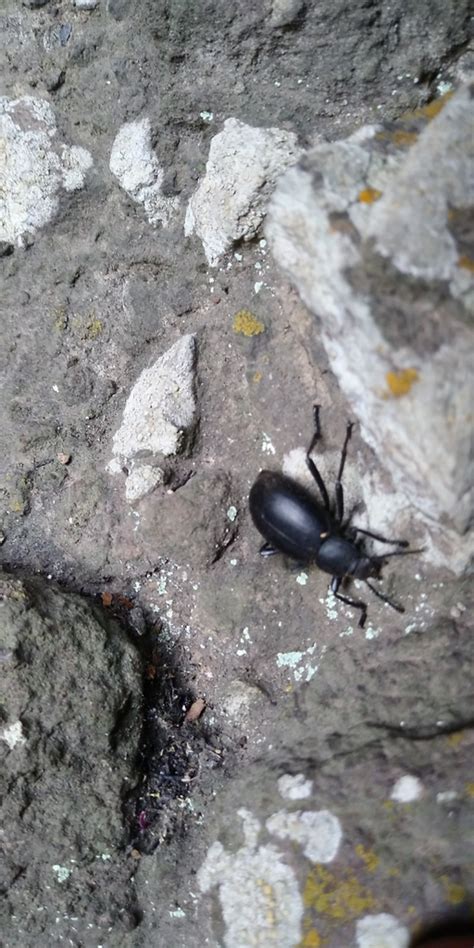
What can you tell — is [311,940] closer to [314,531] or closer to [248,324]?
[314,531]

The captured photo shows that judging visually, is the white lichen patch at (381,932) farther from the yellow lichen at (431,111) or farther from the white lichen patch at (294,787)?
the yellow lichen at (431,111)

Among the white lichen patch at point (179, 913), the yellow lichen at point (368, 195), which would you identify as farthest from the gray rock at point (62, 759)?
the yellow lichen at point (368, 195)

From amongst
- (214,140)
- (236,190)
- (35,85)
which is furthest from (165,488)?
(35,85)

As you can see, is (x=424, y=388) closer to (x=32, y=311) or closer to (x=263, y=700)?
(x=263, y=700)

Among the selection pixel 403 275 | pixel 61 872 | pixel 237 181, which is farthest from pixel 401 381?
pixel 61 872

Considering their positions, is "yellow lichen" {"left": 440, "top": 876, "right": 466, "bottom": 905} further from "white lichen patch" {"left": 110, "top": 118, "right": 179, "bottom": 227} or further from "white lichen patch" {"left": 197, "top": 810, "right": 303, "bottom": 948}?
"white lichen patch" {"left": 110, "top": 118, "right": 179, "bottom": 227}

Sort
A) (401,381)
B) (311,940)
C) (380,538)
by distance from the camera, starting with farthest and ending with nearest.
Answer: (380,538) < (311,940) < (401,381)
